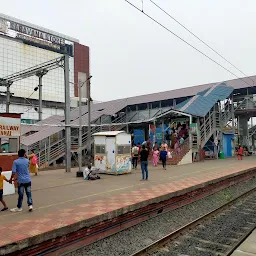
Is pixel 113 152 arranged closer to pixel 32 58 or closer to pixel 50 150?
pixel 50 150

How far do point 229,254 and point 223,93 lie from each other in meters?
23.2

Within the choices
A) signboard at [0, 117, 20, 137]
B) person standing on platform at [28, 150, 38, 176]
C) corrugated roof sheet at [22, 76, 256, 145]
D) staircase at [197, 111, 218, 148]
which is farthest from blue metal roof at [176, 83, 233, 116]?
signboard at [0, 117, 20, 137]

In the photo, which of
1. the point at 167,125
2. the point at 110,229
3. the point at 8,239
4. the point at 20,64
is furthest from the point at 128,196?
the point at 20,64

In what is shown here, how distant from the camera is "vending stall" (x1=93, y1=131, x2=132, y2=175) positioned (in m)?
14.9

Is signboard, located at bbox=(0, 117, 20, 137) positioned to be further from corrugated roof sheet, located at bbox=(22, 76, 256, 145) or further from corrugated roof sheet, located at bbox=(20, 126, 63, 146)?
corrugated roof sheet, located at bbox=(22, 76, 256, 145)

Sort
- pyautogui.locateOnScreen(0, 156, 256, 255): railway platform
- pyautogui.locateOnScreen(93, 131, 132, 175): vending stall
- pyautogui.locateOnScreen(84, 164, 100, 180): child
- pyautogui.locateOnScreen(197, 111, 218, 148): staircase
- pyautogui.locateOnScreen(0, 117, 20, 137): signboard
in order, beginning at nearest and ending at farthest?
pyautogui.locateOnScreen(0, 156, 256, 255): railway platform, pyautogui.locateOnScreen(0, 117, 20, 137): signboard, pyautogui.locateOnScreen(84, 164, 100, 180): child, pyautogui.locateOnScreen(93, 131, 132, 175): vending stall, pyautogui.locateOnScreen(197, 111, 218, 148): staircase

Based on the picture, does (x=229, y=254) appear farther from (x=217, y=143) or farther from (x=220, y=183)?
(x=217, y=143)

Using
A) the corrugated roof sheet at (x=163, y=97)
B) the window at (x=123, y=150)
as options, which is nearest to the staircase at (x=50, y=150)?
the corrugated roof sheet at (x=163, y=97)

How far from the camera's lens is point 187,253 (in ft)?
19.8

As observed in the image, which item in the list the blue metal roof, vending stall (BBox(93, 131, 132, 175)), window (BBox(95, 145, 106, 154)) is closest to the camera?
vending stall (BBox(93, 131, 132, 175))

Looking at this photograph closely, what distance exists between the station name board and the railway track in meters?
58.9

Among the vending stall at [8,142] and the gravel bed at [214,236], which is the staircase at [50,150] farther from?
the gravel bed at [214,236]

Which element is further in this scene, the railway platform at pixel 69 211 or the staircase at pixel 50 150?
the staircase at pixel 50 150

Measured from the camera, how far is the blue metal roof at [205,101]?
23.7m
